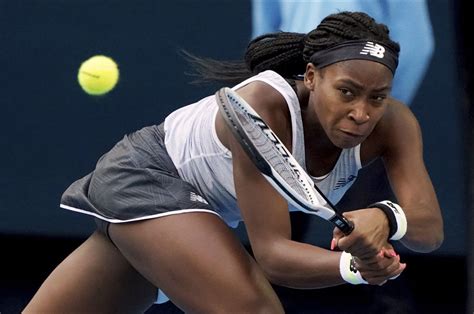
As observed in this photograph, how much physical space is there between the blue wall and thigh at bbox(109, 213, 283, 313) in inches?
56.0

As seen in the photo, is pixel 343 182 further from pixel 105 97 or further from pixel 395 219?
pixel 105 97

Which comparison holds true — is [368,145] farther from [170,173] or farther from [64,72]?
[64,72]

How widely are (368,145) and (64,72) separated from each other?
169 cm

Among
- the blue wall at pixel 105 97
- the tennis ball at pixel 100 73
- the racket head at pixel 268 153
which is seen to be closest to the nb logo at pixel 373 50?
the racket head at pixel 268 153

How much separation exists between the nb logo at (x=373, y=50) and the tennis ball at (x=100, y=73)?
168 centimetres

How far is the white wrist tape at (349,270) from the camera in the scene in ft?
8.50

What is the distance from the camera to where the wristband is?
8.68ft

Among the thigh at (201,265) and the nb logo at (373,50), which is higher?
the nb logo at (373,50)

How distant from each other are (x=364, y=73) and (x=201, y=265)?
56 cm

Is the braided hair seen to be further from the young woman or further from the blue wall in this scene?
the blue wall

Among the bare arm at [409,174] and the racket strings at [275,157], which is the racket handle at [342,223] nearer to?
the racket strings at [275,157]

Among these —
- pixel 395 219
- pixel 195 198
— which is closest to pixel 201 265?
pixel 195 198

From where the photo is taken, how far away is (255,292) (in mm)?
2768

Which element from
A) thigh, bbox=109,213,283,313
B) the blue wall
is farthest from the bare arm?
the blue wall
